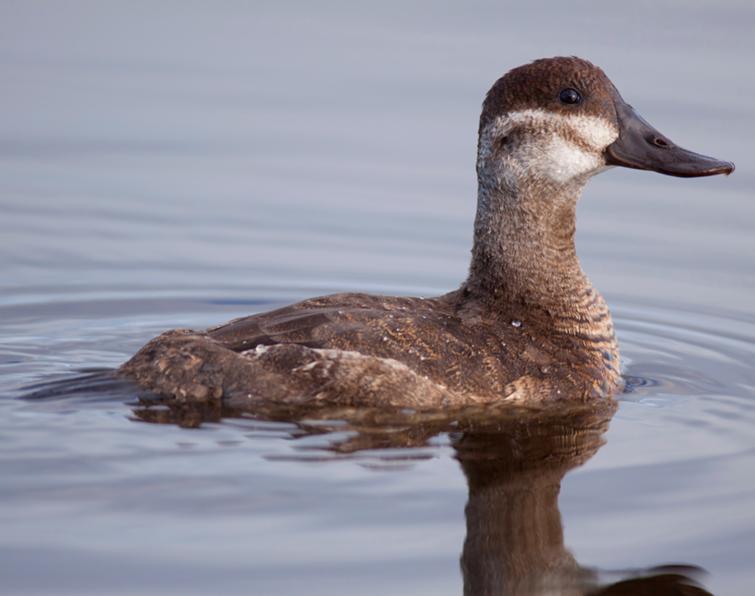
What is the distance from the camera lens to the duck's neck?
8133 mm

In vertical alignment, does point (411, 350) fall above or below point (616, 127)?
below

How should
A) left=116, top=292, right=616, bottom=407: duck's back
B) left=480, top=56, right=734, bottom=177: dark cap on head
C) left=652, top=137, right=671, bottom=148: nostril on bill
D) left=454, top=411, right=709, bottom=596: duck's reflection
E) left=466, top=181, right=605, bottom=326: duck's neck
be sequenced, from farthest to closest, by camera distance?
left=652, top=137, right=671, bottom=148: nostril on bill < left=466, top=181, right=605, bottom=326: duck's neck < left=480, top=56, right=734, bottom=177: dark cap on head < left=116, top=292, right=616, bottom=407: duck's back < left=454, top=411, right=709, bottom=596: duck's reflection

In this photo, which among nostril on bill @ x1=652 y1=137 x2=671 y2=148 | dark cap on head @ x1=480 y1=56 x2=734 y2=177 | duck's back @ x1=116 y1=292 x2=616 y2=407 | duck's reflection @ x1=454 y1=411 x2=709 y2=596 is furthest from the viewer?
nostril on bill @ x1=652 y1=137 x2=671 y2=148

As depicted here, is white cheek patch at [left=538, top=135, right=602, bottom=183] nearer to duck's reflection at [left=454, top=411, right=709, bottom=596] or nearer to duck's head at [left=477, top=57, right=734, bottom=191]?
duck's head at [left=477, top=57, right=734, bottom=191]

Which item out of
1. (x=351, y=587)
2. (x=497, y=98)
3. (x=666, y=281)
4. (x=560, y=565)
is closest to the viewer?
(x=351, y=587)

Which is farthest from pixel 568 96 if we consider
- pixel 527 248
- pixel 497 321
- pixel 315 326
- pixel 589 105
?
pixel 315 326

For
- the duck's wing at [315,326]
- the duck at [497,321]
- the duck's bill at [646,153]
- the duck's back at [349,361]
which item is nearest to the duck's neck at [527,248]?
the duck at [497,321]

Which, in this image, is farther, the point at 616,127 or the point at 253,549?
the point at 616,127

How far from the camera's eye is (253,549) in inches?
235

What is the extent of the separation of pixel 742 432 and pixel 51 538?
3474 mm

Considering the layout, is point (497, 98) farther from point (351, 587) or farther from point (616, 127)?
point (351, 587)

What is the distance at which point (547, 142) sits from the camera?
316 inches

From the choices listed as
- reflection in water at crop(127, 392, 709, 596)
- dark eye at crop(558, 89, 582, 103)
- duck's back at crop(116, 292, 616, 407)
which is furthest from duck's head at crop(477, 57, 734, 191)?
reflection in water at crop(127, 392, 709, 596)

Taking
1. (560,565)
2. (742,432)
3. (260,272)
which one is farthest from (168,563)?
(260,272)
